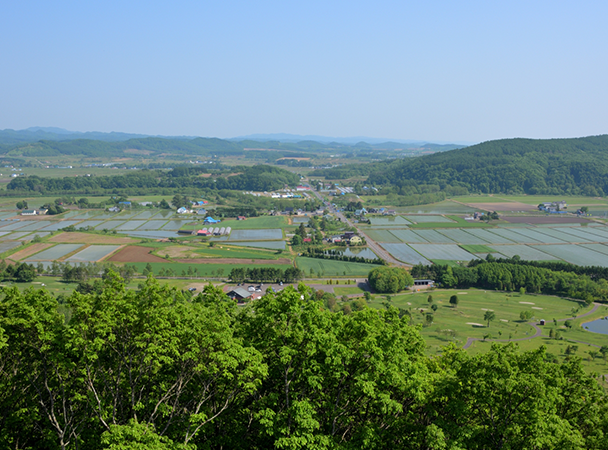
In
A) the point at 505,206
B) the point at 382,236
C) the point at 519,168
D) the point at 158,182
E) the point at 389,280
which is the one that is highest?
the point at 519,168

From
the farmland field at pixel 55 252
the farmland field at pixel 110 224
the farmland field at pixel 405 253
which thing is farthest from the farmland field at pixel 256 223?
the farmland field at pixel 55 252

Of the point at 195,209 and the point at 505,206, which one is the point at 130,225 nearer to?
the point at 195,209

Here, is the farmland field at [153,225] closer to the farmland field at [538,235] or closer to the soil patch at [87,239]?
the soil patch at [87,239]

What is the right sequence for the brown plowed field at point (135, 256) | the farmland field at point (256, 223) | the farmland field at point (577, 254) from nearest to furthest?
the brown plowed field at point (135, 256) → the farmland field at point (577, 254) → the farmland field at point (256, 223)

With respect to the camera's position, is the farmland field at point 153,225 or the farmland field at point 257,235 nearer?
the farmland field at point 257,235

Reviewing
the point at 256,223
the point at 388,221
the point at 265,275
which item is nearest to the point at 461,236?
the point at 388,221

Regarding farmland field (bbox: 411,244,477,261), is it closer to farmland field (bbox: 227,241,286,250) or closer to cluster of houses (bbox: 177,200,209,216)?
farmland field (bbox: 227,241,286,250)
